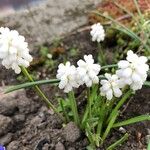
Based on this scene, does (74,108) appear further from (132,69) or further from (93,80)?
(132,69)

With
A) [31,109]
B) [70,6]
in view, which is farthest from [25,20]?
[31,109]

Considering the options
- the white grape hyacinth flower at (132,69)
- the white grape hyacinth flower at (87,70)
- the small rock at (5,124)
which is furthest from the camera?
the small rock at (5,124)

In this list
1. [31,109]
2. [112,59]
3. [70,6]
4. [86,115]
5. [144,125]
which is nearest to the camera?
[86,115]

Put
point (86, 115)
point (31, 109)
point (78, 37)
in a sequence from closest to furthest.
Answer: point (86, 115) < point (31, 109) < point (78, 37)

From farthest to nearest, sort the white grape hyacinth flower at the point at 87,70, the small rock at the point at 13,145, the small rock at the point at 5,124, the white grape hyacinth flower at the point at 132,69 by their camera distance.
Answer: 1. the small rock at the point at 5,124
2. the small rock at the point at 13,145
3. the white grape hyacinth flower at the point at 87,70
4. the white grape hyacinth flower at the point at 132,69

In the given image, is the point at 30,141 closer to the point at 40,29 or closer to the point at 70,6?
the point at 40,29

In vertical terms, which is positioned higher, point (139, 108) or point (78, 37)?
point (78, 37)

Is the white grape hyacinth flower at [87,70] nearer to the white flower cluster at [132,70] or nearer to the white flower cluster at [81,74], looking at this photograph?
the white flower cluster at [81,74]

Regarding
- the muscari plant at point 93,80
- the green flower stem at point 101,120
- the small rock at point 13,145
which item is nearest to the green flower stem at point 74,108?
the muscari plant at point 93,80
